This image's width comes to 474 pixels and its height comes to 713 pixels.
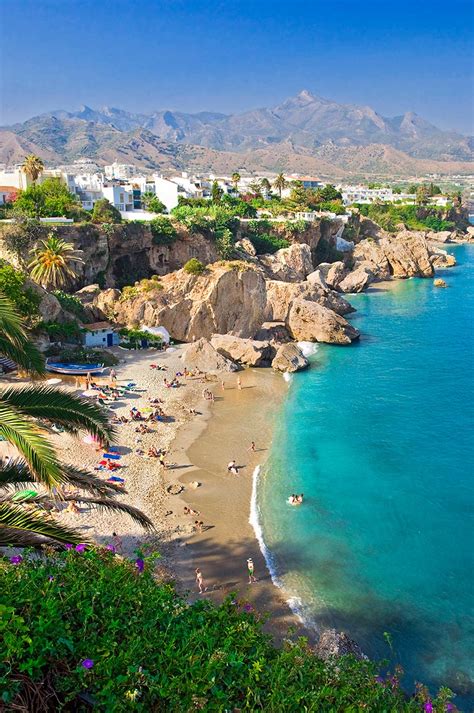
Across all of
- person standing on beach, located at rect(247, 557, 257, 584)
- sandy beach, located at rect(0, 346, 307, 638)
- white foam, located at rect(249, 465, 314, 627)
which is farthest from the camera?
sandy beach, located at rect(0, 346, 307, 638)

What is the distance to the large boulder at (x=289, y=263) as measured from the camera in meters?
61.0

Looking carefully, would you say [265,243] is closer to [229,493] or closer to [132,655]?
[229,493]

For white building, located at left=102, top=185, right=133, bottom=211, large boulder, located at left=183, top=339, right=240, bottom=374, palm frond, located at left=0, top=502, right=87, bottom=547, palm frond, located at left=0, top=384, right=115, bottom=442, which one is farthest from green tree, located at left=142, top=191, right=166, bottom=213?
palm frond, located at left=0, top=502, right=87, bottom=547

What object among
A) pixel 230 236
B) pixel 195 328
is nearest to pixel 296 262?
pixel 230 236

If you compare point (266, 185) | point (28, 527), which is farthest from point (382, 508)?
point (266, 185)

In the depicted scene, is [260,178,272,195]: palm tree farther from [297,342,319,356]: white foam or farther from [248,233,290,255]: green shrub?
[297,342,319,356]: white foam

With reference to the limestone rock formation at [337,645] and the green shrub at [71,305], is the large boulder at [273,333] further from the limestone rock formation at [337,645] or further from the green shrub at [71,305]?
the limestone rock formation at [337,645]

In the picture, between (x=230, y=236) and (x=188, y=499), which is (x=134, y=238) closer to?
(x=230, y=236)

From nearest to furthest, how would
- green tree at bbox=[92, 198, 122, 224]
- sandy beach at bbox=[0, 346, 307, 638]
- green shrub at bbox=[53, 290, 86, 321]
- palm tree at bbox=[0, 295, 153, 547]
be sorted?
1. palm tree at bbox=[0, 295, 153, 547]
2. sandy beach at bbox=[0, 346, 307, 638]
3. green shrub at bbox=[53, 290, 86, 321]
4. green tree at bbox=[92, 198, 122, 224]

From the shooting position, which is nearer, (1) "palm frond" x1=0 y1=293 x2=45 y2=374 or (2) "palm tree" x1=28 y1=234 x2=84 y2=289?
(1) "palm frond" x1=0 y1=293 x2=45 y2=374

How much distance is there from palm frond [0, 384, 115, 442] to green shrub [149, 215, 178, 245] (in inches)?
1832

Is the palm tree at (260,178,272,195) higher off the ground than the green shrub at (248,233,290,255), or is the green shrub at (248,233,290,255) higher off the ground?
the palm tree at (260,178,272,195)

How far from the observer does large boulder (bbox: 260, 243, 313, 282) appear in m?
61.0

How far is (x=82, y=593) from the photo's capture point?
7680mm
